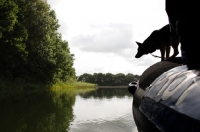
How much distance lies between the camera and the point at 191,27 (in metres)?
2.17

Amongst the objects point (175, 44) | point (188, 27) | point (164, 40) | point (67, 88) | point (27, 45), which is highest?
point (27, 45)

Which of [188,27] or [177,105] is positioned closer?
[177,105]

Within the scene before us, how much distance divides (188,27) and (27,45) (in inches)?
1466

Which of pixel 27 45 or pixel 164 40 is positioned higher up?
pixel 27 45

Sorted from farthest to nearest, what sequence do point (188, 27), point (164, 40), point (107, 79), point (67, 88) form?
point (107, 79) → point (67, 88) → point (164, 40) → point (188, 27)

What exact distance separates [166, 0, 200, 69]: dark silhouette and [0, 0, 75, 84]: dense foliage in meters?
30.5

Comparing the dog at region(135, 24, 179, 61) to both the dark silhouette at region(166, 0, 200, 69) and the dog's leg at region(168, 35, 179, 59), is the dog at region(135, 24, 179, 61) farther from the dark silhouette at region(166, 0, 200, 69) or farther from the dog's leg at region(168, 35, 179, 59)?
the dark silhouette at region(166, 0, 200, 69)

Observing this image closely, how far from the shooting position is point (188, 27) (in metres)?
2.19

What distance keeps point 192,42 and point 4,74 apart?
3406 cm

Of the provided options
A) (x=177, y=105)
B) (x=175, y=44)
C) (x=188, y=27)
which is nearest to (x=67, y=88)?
(x=175, y=44)

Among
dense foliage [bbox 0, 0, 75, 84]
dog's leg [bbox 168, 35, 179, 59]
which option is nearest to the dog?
dog's leg [bbox 168, 35, 179, 59]

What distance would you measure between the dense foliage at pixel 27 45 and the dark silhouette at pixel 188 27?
30478mm

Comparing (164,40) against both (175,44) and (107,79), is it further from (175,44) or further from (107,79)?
(107,79)

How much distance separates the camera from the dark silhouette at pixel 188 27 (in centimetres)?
210
